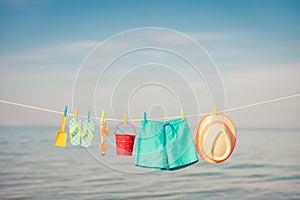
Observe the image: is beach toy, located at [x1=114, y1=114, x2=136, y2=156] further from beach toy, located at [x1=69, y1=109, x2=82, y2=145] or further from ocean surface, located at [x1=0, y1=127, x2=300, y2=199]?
ocean surface, located at [x1=0, y1=127, x2=300, y2=199]

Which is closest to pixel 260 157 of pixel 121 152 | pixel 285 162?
pixel 285 162

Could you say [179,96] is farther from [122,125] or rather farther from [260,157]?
[260,157]

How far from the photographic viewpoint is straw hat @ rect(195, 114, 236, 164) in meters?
3.46

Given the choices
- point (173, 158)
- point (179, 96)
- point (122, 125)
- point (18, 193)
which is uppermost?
point (179, 96)

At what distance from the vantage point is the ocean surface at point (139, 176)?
8367mm

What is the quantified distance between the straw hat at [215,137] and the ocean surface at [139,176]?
3197 mm

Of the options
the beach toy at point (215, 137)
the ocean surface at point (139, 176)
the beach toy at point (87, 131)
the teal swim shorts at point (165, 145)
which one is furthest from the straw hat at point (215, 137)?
the ocean surface at point (139, 176)

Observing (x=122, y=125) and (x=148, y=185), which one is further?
(x=148, y=185)

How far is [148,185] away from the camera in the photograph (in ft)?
28.9

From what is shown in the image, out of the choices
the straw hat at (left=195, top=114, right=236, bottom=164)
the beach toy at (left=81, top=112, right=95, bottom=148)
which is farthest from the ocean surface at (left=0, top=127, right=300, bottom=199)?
the straw hat at (left=195, top=114, right=236, bottom=164)

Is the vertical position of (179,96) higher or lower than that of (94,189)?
higher

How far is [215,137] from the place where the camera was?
350cm

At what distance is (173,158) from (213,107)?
505 mm

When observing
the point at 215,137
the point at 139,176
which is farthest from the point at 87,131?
the point at 139,176
